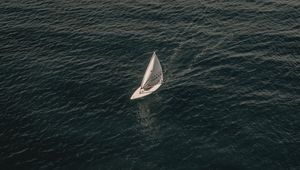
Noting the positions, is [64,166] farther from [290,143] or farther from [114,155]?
[290,143]

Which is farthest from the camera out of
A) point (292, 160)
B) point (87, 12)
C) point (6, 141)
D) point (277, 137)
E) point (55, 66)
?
point (87, 12)

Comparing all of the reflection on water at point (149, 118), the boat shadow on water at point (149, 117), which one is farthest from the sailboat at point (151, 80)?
the reflection on water at point (149, 118)

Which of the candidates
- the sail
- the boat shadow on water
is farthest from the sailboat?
the boat shadow on water

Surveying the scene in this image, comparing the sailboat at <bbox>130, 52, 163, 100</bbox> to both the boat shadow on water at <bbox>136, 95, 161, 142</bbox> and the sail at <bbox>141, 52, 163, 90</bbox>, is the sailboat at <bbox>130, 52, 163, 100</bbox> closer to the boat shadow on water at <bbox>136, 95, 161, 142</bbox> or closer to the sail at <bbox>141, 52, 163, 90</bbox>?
the sail at <bbox>141, 52, 163, 90</bbox>

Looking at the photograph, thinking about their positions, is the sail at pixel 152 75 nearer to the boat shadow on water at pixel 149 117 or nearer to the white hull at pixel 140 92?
the white hull at pixel 140 92

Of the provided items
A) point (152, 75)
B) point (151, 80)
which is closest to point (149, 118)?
point (151, 80)

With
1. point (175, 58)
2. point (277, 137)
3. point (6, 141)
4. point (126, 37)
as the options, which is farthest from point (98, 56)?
point (277, 137)

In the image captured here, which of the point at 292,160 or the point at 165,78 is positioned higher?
the point at 165,78
